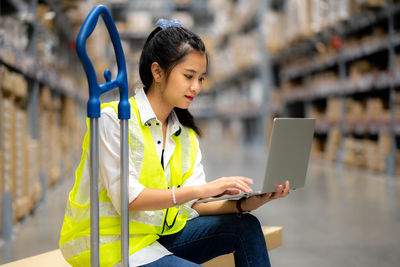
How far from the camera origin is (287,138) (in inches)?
50.6

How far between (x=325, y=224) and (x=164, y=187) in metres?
2.10

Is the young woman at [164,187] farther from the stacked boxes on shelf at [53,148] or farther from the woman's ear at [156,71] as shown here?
the stacked boxes on shelf at [53,148]

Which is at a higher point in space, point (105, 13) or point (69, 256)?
point (105, 13)

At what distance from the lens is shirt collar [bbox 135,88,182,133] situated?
1.30m

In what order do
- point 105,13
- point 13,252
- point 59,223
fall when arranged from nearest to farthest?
point 105,13, point 13,252, point 59,223

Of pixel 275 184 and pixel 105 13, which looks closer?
pixel 105 13

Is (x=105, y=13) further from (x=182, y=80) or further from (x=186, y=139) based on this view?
(x=186, y=139)

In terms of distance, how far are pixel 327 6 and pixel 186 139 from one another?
18.6 feet

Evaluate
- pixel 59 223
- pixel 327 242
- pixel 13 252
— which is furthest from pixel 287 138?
pixel 59 223

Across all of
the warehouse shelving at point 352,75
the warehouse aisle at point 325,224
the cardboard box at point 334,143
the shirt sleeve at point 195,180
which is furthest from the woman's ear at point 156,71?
the cardboard box at point 334,143

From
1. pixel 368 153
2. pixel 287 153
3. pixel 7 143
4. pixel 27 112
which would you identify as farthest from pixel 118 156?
pixel 368 153

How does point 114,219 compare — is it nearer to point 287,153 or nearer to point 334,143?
point 287,153

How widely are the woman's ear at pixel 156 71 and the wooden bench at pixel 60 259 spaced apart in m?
0.71

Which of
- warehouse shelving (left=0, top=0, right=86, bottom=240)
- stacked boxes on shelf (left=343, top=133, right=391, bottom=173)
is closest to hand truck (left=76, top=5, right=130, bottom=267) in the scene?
warehouse shelving (left=0, top=0, right=86, bottom=240)
